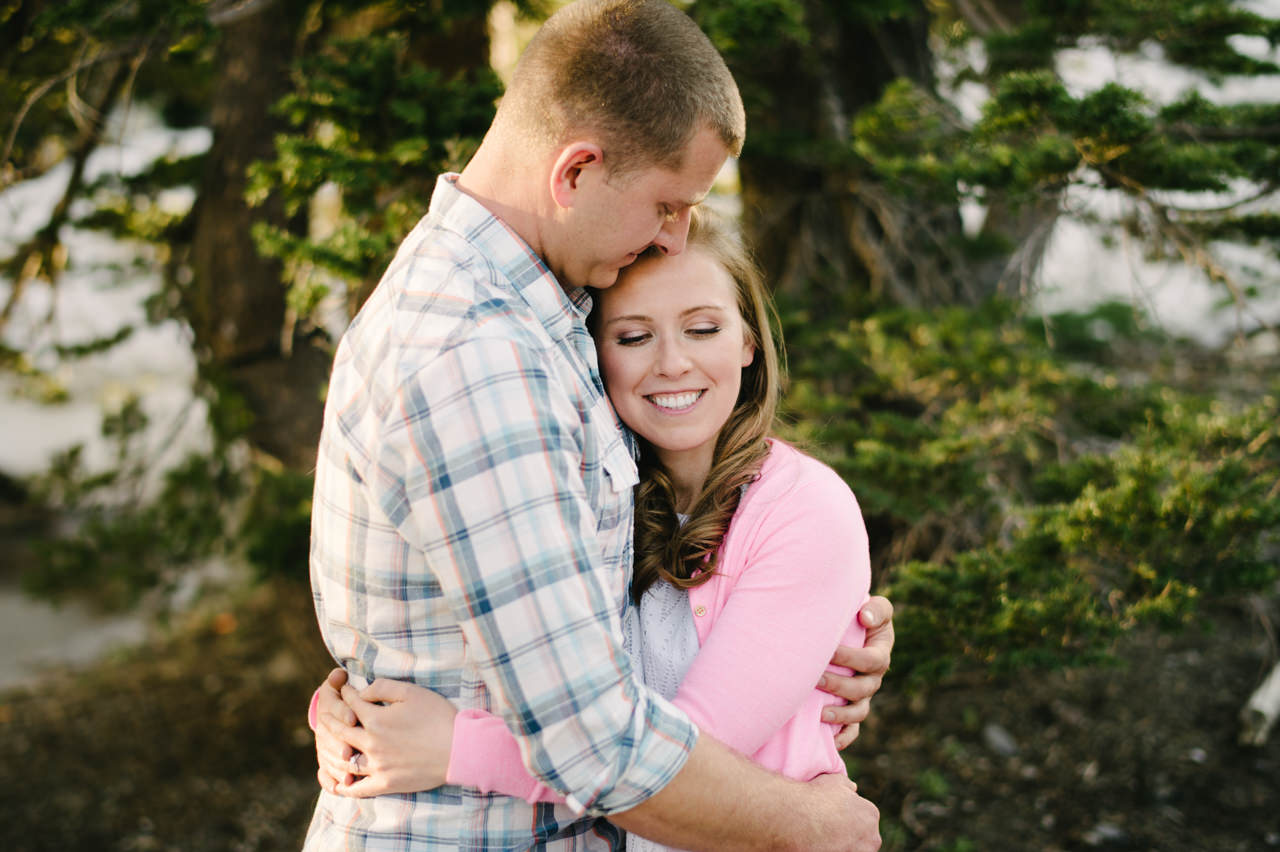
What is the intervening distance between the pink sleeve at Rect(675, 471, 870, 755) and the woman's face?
0.29 meters

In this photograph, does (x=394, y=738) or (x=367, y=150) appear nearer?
Answer: (x=394, y=738)

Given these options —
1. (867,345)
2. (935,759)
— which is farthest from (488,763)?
(935,759)

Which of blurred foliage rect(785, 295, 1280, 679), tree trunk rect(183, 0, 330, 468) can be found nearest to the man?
blurred foliage rect(785, 295, 1280, 679)

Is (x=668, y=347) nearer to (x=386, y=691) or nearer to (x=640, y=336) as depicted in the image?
(x=640, y=336)

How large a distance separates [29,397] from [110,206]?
4.22 feet

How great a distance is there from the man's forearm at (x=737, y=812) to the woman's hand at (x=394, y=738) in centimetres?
34

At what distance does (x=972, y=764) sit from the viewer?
3.97 m

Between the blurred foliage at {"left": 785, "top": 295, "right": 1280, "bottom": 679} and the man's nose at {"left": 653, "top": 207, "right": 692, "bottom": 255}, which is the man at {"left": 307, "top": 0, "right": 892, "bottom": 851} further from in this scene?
the blurred foliage at {"left": 785, "top": 295, "right": 1280, "bottom": 679}

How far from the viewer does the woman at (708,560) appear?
1.55m

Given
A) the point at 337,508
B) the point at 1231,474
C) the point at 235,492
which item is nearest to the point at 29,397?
the point at 235,492

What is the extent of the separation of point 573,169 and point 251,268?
→ 2.68m

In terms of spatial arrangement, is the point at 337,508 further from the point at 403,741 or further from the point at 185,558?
the point at 185,558

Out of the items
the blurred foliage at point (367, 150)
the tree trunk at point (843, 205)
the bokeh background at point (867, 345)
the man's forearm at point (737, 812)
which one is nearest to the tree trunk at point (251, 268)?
the bokeh background at point (867, 345)

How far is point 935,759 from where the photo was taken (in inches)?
159
